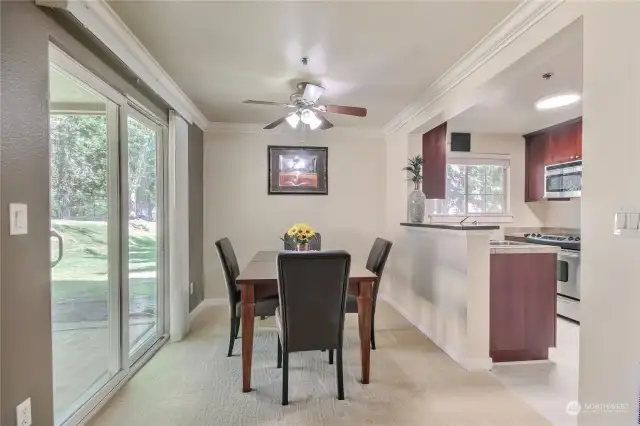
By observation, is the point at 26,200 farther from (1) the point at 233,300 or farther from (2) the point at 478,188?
(2) the point at 478,188

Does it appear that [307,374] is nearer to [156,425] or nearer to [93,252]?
[156,425]

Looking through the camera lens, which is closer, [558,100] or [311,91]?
[311,91]

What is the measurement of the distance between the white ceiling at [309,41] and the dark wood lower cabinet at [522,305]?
167 centimetres

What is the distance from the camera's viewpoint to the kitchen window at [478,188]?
506 centimetres

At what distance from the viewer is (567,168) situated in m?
4.25

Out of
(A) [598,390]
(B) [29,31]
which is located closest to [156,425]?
(B) [29,31]

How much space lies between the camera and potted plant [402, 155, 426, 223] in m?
3.78

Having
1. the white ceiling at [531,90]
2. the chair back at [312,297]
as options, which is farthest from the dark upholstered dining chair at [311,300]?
the white ceiling at [531,90]

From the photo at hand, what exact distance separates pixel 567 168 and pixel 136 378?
4.98 m

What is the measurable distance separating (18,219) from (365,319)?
6.47 feet

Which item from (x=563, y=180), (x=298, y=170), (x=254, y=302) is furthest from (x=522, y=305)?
(x=298, y=170)

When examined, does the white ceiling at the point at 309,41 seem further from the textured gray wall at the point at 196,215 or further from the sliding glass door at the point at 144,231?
the textured gray wall at the point at 196,215

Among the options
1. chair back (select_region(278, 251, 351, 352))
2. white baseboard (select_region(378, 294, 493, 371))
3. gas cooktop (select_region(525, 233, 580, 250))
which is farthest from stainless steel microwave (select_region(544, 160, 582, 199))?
chair back (select_region(278, 251, 351, 352))

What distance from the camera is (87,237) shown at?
224 centimetres
